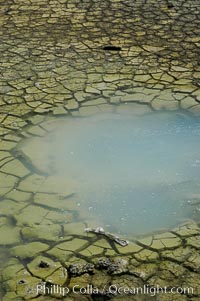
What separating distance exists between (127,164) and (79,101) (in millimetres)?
995

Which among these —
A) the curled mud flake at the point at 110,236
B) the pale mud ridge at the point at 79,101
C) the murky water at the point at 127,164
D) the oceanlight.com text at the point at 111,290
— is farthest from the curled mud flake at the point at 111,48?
the oceanlight.com text at the point at 111,290

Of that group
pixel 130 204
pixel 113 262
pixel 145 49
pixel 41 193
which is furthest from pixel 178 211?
pixel 145 49

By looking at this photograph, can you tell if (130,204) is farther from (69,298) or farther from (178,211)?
(69,298)

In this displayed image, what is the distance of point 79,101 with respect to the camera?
16.1ft

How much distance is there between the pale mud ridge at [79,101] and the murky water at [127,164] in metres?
0.10

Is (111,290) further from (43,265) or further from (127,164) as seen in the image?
(127,164)

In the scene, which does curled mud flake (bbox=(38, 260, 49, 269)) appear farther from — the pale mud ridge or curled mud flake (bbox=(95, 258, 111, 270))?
curled mud flake (bbox=(95, 258, 111, 270))

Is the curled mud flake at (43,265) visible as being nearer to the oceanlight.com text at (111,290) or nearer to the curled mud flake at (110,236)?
the oceanlight.com text at (111,290)

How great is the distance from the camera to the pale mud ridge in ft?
10.6

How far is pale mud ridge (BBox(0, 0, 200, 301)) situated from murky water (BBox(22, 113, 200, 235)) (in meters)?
0.10

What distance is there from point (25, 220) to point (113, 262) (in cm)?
71

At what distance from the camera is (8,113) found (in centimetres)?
478

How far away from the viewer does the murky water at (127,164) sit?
3.70m

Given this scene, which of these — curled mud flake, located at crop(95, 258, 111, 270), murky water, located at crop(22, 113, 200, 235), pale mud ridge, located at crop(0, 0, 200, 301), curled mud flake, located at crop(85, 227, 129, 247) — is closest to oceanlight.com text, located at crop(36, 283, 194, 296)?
pale mud ridge, located at crop(0, 0, 200, 301)
